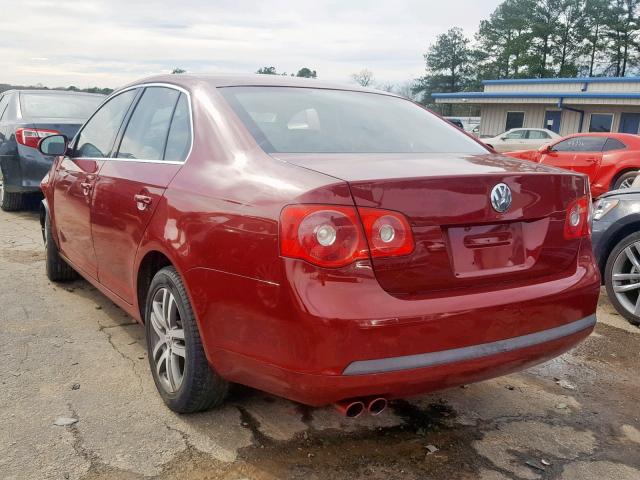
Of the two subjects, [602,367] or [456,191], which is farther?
[602,367]

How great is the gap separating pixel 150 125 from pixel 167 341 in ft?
4.10

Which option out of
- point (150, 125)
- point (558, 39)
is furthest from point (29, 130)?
point (558, 39)

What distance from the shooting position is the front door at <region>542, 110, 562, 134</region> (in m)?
29.8

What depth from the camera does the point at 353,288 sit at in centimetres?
210

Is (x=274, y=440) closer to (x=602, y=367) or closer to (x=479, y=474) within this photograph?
(x=479, y=474)

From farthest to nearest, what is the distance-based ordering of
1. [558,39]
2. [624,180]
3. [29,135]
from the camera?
1. [558,39]
2. [624,180]
3. [29,135]

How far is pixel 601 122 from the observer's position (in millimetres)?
28266

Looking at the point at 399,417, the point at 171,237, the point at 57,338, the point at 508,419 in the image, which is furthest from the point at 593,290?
the point at 57,338

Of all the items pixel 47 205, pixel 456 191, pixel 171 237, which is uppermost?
pixel 456 191

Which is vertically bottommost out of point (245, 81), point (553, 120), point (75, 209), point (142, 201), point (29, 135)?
point (553, 120)

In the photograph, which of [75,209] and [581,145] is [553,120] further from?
[75,209]

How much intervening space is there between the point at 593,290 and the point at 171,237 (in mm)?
1875

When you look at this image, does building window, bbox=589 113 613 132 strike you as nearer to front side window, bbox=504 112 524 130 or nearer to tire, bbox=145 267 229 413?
front side window, bbox=504 112 524 130

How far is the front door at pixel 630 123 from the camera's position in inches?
1046
